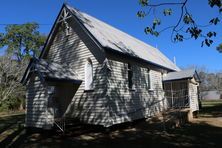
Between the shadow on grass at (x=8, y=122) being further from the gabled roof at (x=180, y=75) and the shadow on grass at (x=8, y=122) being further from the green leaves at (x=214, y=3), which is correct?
the green leaves at (x=214, y=3)

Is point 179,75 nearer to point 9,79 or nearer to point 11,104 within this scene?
point 9,79

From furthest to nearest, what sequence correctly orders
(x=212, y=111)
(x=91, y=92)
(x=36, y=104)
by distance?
(x=212, y=111)
(x=91, y=92)
(x=36, y=104)

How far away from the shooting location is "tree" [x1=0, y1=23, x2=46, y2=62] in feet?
150

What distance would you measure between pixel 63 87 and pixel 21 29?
118 feet

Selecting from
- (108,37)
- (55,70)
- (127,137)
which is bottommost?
(127,137)

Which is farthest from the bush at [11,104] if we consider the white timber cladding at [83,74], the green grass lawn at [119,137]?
the green grass lawn at [119,137]

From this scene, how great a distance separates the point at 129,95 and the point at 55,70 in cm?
500

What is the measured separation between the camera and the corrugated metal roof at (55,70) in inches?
532

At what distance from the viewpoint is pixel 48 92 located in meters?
13.2

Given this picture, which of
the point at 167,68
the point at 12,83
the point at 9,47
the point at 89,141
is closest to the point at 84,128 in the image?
the point at 89,141

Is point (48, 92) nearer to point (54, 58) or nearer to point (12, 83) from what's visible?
point (54, 58)

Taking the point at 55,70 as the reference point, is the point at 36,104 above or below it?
below

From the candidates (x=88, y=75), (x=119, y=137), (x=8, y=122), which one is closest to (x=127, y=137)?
(x=119, y=137)

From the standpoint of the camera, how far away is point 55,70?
47.1 ft
